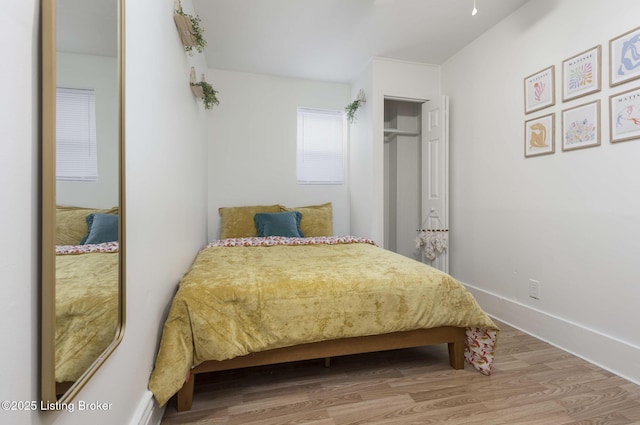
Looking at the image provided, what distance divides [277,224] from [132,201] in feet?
6.85

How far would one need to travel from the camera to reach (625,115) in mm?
1722

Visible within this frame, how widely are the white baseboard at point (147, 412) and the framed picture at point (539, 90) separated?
301cm

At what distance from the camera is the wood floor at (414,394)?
54.9 inches

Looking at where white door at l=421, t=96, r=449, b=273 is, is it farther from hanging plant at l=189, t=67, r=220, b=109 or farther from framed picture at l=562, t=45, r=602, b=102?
hanging plant at l=189, t=67, r=220, b=109

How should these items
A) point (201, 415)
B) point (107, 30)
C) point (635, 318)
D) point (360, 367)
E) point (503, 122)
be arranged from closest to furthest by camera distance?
point (107, 30) < point (201, 415) < point (635, 318) < point (360, 367) < point (503, 122)

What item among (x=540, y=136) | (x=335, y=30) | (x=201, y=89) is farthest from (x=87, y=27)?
(x=540, y=136)

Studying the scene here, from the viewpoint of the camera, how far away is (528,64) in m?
2.33

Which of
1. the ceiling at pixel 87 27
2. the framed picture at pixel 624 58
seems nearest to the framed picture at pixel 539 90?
the framed picture at pixel 624 58

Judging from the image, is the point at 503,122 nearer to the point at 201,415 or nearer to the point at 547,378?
the point at 547,378

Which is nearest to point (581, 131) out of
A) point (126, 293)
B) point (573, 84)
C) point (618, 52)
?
point (573, 84)

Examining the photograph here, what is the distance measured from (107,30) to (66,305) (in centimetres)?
74

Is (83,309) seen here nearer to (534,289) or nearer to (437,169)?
(534,289)

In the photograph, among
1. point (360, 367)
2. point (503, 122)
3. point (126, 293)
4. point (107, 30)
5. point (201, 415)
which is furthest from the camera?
point (503, 122)

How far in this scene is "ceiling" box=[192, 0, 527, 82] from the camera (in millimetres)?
2367
